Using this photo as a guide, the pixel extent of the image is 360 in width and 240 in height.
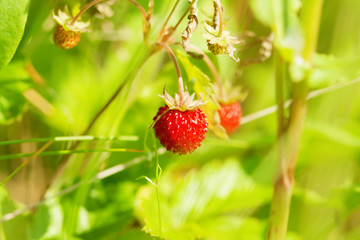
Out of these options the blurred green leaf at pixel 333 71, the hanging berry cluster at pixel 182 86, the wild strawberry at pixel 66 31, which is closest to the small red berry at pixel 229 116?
the hanging berry cluster at pixel 182 86

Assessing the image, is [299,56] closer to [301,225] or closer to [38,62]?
[301,225]

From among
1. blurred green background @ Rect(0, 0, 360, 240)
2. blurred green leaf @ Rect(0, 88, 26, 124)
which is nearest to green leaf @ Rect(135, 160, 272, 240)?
blurred green background @ Rect(0, 0, 360, 240)

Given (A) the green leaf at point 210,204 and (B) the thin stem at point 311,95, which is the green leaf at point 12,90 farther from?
(B) the thin stem at point 311,95

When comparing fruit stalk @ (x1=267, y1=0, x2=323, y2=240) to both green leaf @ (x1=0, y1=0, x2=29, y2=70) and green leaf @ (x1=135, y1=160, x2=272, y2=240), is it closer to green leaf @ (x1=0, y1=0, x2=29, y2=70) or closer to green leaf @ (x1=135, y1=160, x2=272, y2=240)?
green leaf @ (x1=135, y1=160, x2=272, y2=240)

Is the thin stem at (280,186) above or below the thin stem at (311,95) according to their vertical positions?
below

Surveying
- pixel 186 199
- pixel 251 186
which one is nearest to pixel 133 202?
pixel 186 199

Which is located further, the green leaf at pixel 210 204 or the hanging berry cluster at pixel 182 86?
the green leaf at pixel 210 204
